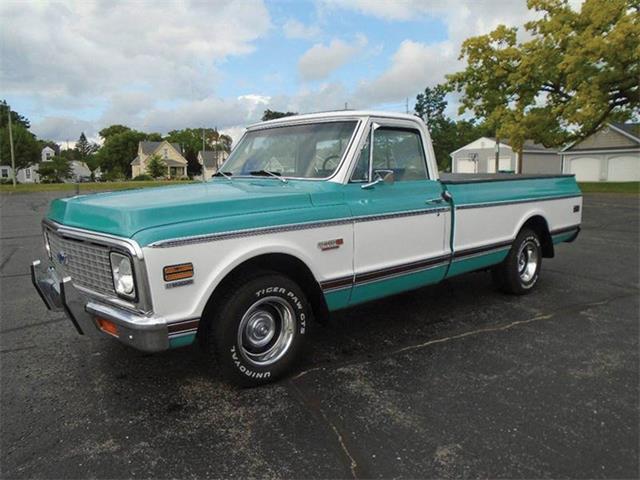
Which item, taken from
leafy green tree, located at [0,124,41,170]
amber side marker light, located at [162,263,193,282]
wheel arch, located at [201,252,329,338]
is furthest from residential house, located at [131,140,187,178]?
amber side marker light, located at [162,263,193,282]

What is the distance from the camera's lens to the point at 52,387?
348 centimetres

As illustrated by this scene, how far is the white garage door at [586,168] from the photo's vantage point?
40.6 meters

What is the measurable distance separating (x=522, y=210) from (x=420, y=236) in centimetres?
189

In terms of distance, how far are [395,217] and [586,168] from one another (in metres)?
43.8

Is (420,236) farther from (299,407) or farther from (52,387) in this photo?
(52,387)

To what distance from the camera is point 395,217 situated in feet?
13.5

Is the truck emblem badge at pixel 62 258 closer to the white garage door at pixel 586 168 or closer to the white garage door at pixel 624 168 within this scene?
the white garage door at pixel 624 168

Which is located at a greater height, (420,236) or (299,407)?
(420,236)

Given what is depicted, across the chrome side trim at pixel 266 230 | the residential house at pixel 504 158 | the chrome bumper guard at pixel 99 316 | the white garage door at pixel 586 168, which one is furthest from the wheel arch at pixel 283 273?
the residential house at pixel 504 158

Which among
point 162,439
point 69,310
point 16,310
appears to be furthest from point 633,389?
point 16,310

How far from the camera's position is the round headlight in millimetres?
2854

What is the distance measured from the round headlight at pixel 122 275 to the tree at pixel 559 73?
2334 cm

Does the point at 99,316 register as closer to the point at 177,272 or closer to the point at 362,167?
the point at 177,272

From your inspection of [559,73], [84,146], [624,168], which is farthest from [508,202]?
[84,146]
